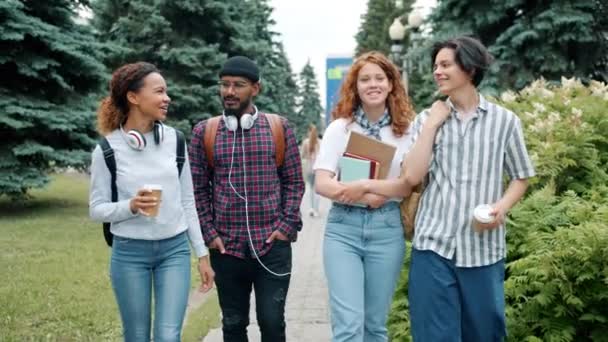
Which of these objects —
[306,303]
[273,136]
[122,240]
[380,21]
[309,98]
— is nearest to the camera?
[122,240]

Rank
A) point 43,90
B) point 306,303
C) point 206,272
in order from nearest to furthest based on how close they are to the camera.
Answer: point 206,272, point 306,303, point 43,90

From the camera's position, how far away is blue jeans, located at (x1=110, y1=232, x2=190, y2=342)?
12.8 ft

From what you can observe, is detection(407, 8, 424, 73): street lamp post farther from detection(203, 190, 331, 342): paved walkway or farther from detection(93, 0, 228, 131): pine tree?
detection(203, 190, 331, 342): paved walkway

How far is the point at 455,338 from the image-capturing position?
12.1ft

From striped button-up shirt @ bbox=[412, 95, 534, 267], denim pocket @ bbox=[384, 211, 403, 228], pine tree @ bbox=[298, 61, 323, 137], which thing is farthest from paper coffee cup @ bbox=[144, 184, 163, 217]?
pine tree @ bbox=[298, 61, 323, 137]

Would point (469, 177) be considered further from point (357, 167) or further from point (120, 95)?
point (120, 95)

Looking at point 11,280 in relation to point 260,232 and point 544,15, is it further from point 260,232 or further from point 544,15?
point 544,15

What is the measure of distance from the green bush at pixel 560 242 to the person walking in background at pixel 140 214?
194 cm

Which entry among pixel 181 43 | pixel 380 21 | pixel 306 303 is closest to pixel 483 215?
pixel 306 303

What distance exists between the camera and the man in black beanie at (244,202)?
4359mm

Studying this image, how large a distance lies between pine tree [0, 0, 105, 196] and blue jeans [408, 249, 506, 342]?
12552 millimetres

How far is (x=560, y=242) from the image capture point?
4293 mm

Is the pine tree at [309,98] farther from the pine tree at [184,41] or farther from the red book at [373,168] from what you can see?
the red book at [373,168]

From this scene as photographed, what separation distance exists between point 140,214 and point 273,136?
40.1 inches
